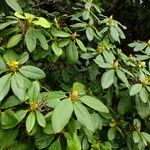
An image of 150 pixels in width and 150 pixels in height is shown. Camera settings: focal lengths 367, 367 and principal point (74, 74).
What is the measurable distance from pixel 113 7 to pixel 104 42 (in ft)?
7.34

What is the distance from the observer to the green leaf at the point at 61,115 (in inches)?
50.5

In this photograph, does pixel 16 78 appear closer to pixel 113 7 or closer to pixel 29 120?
pixel 29 120

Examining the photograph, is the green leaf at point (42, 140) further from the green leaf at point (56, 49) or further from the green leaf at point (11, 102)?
the green leaf at point (56, 49)

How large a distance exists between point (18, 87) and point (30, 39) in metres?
0.28

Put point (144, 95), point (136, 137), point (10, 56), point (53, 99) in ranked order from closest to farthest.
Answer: point (53, 99) < point (10, 56) < point (144, 95) < point (136, 137)

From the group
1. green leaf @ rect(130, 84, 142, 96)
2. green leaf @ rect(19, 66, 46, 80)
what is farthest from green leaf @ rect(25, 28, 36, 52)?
green leaf @ rect(130, 84, 142, 96)

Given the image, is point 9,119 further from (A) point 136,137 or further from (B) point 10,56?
(A) point 136,137

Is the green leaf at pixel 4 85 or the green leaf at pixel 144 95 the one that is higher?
the green leaf at pixel 4 85

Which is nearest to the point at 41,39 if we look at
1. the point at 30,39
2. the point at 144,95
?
the point at 30,39

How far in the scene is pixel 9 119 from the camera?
4.44 ft

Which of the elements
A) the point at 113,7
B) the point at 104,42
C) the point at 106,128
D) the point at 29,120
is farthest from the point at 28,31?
the point at 113,7

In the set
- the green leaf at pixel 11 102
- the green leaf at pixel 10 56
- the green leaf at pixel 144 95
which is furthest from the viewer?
the green leaf at pixel 144 95

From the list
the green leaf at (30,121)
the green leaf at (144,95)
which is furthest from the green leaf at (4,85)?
the green leaf at (144,95)

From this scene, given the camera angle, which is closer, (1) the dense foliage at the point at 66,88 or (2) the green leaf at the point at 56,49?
(1) the dense foliage at the point at 66,88
